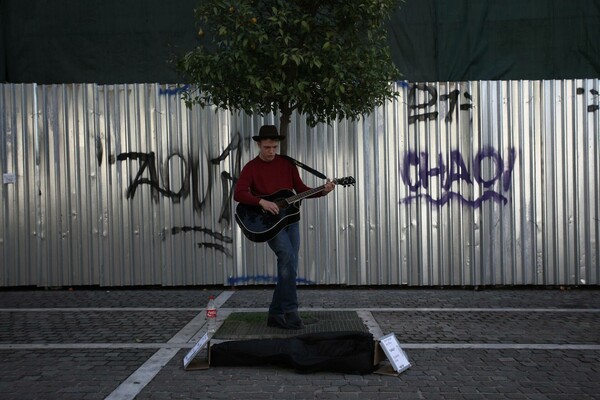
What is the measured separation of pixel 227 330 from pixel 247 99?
7.44ft

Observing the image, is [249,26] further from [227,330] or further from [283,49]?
[227,330]

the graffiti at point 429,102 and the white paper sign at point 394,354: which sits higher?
the graffiti at point 429,102

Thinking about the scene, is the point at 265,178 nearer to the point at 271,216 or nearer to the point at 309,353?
the point at 271,216

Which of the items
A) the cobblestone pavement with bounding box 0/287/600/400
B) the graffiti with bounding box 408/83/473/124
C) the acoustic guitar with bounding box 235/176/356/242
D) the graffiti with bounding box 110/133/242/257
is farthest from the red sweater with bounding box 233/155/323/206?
the graffiti with bounding box 408/83/473/124

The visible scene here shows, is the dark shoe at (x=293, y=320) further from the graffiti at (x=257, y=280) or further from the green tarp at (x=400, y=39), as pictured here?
the green tarp at (x=400, y=39)

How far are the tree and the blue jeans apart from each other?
1.25 metres

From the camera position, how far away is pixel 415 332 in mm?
5703

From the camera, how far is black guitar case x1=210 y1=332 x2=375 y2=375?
4406mm

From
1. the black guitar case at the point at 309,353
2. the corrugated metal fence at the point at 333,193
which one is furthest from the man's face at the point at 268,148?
the corrugated metal fence at the point at 333,193

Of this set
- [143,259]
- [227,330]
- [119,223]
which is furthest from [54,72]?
[227,330]

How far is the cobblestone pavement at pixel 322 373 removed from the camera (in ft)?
13.3

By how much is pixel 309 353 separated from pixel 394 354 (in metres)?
0.68

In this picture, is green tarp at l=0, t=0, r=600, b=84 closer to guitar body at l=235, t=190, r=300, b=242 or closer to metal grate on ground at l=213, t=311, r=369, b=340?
guitar body at l=235, t=190, r=300, b=242

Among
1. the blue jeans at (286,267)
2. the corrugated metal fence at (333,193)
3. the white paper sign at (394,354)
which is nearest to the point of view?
the white paper sign at (394,354)
